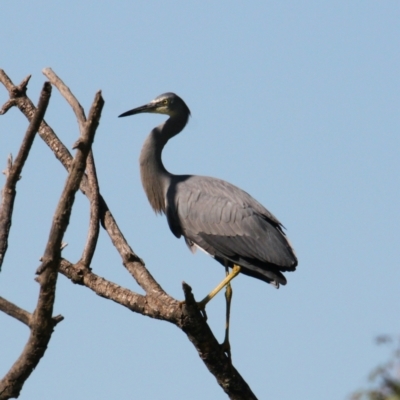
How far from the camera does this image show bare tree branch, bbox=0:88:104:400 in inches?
175

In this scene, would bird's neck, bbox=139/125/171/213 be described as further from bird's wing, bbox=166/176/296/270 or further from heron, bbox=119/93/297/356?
bird's wing, bbox=166/176/296/270

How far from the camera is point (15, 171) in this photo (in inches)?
200

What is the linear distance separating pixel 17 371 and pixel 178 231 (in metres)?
4.09

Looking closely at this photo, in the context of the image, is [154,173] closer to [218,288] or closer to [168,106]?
[168,106]

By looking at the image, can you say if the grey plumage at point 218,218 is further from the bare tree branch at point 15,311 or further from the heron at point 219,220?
the bare tree branch at point 15,311

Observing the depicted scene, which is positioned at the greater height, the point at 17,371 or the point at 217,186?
the point at 217,186

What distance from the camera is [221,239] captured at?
332 inches

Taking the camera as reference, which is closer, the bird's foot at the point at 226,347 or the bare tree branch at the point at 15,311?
the bare tree branch at the point at 15,311

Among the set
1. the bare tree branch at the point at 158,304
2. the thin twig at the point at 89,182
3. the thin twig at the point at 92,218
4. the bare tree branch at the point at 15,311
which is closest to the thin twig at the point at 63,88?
the thin twig at the point at 89,182

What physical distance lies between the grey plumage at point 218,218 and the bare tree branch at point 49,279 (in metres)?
3.31

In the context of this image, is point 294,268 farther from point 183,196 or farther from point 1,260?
point 1,260

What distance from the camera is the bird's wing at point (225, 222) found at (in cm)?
813

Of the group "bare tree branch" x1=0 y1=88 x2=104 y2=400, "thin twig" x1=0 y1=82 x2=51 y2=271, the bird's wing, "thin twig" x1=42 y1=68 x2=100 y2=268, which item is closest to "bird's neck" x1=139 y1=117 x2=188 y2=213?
the bird's wing

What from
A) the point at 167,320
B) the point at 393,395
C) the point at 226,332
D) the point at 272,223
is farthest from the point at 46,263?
the point at 272,223
